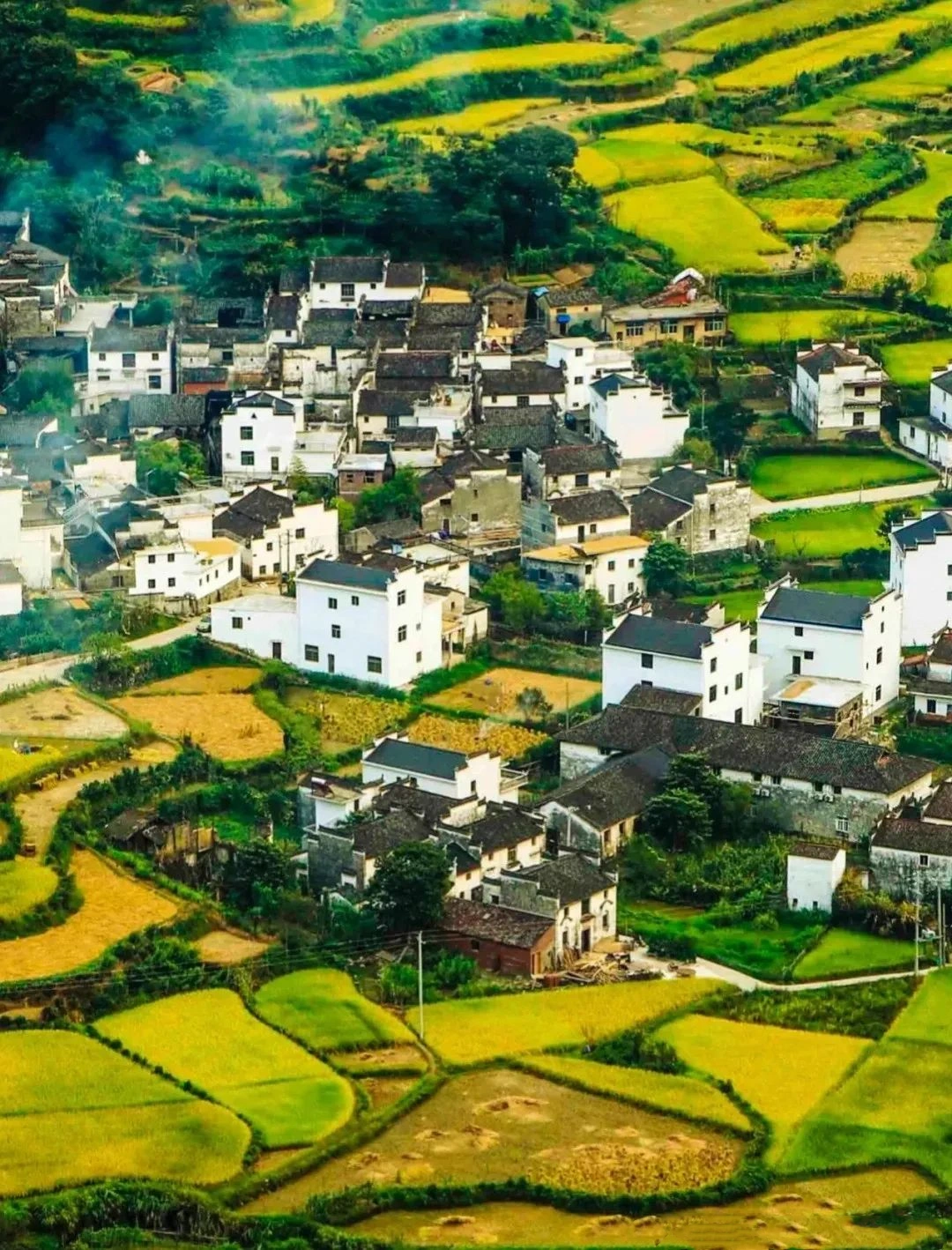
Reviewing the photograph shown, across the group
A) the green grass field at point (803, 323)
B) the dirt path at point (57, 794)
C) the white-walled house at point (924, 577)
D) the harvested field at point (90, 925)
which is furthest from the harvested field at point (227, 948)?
the green grass field at point (803, 323)

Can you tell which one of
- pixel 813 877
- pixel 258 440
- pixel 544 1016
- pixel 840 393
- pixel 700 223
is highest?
pixel 700 223

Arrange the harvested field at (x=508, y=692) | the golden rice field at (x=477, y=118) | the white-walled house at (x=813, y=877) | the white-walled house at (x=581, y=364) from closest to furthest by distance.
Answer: the white-walled house at (x=813, y=877) < the harvested field at (x=508, y=692) < the white-walled house at (x=581, y=364) < the golden rice field at (x=477, y=118)

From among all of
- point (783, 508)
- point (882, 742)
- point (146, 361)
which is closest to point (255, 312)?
point (146, 361)

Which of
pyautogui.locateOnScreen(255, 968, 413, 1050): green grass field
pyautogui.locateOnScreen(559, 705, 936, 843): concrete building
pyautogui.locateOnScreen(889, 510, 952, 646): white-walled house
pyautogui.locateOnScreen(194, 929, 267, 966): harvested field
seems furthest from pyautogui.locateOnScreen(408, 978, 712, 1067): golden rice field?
pyautogui.locateOnScreen(889, 510, 952, 646): white-walled house

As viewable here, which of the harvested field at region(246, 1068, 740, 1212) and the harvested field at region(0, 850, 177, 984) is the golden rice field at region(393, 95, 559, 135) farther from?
the harvested field at region(246, 1068, 740, 1212)

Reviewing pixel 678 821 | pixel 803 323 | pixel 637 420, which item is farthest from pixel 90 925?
pixel 803 323

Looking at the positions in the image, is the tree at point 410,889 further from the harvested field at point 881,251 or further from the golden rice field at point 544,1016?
the harvested field at point 881,251

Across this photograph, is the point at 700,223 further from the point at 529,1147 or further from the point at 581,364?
the point at 529,1147
